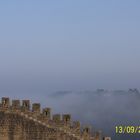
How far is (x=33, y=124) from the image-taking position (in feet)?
238

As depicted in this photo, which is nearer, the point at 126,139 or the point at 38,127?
the point at 38,127

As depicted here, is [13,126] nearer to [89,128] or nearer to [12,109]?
[12,109]

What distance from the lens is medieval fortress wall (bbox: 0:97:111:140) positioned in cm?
7181

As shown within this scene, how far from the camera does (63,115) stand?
7350cm

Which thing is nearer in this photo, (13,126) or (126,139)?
(13,126)

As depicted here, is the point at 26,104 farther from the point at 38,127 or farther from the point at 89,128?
the point at 89,128

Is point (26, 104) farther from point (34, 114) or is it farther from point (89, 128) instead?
point (89, 128)

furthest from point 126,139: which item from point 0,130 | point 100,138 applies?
point 0,130

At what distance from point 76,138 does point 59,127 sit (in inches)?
100

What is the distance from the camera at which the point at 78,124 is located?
74.0 m

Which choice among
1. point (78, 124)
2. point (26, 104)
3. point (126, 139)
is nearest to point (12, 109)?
point (26, 104)

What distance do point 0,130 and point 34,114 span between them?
4467 mm

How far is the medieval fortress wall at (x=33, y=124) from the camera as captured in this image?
7181 cm

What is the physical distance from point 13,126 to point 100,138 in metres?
10.8
